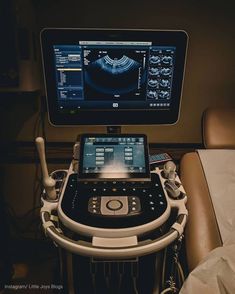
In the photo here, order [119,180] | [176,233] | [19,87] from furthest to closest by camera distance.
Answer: [19,87] → [119,180] → [176,233]

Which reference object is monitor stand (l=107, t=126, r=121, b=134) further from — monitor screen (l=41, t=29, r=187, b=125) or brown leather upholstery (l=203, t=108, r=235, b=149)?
brown leather upholstery (l=203, t=108, r=235, b=149)

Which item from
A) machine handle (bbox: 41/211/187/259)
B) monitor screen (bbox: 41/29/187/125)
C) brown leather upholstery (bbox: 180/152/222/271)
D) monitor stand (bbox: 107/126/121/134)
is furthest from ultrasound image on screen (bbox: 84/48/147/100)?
machine handle (bbox: 41/211/187/259)

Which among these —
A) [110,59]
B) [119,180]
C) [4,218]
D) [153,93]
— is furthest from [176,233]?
[4,218]

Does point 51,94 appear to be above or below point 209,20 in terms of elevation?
below

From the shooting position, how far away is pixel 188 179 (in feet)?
4.89

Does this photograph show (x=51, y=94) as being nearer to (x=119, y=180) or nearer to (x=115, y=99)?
(x=115, y=99)

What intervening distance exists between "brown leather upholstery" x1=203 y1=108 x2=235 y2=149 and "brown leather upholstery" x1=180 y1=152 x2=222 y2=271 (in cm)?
12

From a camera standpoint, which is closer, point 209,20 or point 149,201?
point 149,201

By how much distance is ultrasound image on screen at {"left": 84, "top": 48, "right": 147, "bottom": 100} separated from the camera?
1308 mm

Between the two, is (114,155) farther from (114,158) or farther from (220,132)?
(220,132)

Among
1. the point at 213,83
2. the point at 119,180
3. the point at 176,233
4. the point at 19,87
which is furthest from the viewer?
the point at 213,83

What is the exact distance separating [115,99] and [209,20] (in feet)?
2.04

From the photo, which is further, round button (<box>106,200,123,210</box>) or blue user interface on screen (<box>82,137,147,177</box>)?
blue user interface on screen (<box>82,137,147,177</box>)

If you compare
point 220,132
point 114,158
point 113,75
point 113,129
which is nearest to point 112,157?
point 114,158
